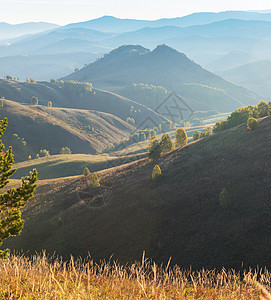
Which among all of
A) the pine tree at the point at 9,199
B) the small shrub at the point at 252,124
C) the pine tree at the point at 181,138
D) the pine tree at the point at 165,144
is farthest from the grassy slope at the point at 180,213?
the pine tree at the point at 9,199

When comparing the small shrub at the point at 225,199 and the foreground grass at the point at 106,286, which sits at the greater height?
Answer: the foreground grass at the point at 106,286

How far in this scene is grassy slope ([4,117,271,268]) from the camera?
92.9ft

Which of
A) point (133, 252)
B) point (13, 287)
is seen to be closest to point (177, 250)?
point (133, 252)

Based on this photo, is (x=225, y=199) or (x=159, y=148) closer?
(x=225, y=199)

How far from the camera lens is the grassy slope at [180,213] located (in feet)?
92.9

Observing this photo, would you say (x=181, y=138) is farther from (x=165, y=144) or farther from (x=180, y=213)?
(x=180, y=213)

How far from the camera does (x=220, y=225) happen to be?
102 feet

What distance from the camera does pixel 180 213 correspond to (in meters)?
36.1

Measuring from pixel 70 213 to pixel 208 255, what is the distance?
1229 inches

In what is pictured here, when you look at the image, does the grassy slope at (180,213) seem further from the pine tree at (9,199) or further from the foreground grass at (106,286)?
the pine tree at (9,199)

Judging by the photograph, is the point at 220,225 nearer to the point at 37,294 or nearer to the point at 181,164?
the point at 181,164

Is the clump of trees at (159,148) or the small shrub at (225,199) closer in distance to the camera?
the small shrub at (225,199)

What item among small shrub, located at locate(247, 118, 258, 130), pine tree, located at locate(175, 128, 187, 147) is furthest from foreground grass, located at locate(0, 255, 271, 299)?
pine tree, located at locate(175, 128, 187, 147)

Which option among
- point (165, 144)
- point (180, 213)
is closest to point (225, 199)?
point (180, 213)
